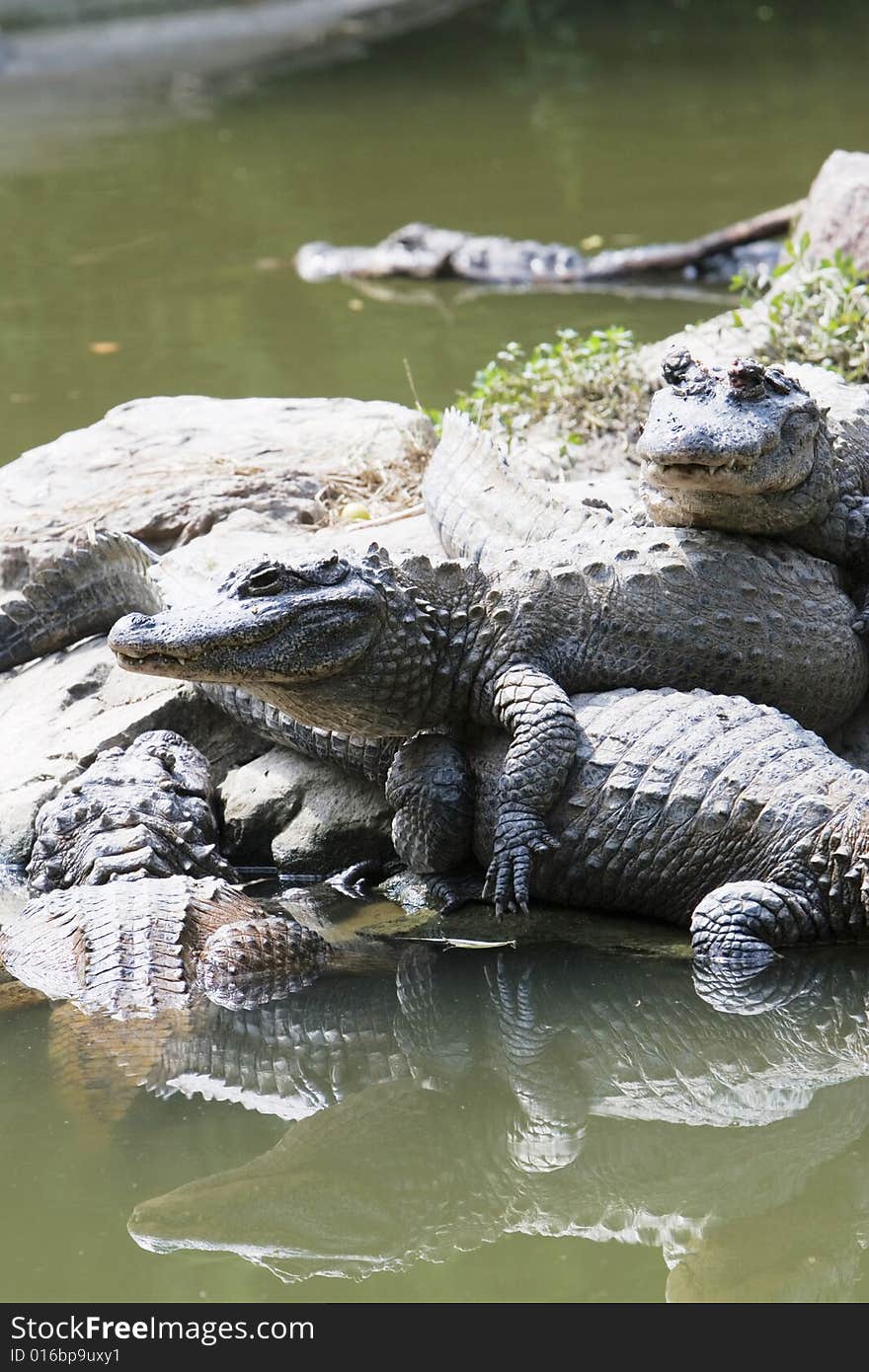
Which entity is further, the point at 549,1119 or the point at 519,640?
the point at 519,640

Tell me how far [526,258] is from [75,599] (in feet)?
21.4

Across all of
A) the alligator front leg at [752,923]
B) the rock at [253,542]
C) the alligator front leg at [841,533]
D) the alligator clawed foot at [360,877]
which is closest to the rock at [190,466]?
the rock at [253,542]

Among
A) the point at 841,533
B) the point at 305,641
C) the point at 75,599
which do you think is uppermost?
the point at 305,641

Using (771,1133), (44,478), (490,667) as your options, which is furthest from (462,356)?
(771,1133)

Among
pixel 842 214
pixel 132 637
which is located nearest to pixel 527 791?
pixel 132 637

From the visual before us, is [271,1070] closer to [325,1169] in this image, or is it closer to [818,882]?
[325,1169]

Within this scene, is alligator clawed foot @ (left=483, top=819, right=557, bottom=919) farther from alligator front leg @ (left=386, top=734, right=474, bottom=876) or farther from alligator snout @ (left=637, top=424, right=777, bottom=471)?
alligator snout @ (left=637, top=424, right=777, bottom=471)

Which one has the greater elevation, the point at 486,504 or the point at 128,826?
the point at 486,504

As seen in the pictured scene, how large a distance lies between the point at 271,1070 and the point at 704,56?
18.4 m

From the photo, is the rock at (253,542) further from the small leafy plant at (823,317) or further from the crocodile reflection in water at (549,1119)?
the small leafy plant at (823,317)

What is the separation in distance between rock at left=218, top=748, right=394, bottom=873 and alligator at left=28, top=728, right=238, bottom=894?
4.7 inches

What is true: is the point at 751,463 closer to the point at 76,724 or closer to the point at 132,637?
the point at 132,637

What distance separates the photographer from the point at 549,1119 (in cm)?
395

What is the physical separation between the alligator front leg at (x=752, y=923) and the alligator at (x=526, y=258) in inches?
298
